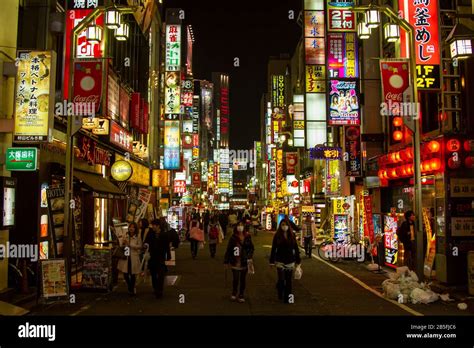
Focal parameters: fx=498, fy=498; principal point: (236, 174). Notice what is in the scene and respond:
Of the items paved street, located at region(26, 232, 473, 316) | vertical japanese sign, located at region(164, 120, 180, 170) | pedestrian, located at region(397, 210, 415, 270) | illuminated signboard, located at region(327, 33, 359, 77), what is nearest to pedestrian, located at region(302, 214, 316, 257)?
paved street, located at region(26, 232, 473, 316)

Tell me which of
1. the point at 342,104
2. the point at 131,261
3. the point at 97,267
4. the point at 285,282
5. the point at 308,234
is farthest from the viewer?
the point at 342,104

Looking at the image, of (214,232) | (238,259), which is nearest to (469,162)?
(238,259)

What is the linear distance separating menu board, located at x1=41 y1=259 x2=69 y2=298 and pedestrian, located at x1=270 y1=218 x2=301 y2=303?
474 centimetres

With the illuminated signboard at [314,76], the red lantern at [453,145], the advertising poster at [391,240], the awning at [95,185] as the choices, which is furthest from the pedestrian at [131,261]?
A: the illuminated signboard at [314,76]

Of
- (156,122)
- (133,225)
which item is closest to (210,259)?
(133,225)

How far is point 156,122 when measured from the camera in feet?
126

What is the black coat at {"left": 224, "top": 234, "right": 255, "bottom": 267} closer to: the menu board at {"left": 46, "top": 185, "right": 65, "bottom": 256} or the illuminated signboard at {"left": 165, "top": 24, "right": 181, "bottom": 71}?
the menu board at {"left": 46, "top": 185, "right": 65, "bottom": 256}

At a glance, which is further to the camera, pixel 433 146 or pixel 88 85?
pixel 433 146

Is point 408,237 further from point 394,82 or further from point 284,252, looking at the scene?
point 284,252

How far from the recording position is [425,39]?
1454 centimetres

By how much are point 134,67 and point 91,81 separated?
18.0 metres

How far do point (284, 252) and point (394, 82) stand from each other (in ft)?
17.5
